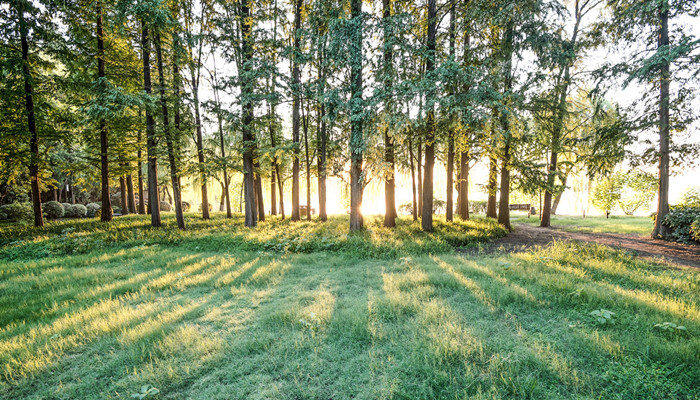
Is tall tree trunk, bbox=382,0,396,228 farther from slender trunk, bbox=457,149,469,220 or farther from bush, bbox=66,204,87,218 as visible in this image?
bush, bbox=66,204,87,218

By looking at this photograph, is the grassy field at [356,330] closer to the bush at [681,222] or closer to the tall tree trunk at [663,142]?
the bush at [681,222]

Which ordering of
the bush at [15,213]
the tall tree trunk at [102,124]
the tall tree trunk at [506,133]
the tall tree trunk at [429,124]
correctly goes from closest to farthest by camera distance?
the tall tree trunk at [429,124] < the tall tree trunk at [506,133] < the tall tree trunk at [102,124] < the bush at [15,213]

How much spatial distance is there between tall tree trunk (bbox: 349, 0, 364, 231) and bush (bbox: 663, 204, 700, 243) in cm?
1336

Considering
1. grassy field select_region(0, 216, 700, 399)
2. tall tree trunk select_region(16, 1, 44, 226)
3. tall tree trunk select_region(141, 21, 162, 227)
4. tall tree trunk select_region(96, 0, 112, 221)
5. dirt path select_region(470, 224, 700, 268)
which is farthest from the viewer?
tall tree trunk select_region(96, 0, 112, 221)

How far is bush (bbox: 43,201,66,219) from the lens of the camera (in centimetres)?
1966

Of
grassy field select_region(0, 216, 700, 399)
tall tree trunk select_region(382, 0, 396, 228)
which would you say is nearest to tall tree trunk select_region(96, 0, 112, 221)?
grassy field select_region(0, 216, 700, 399)

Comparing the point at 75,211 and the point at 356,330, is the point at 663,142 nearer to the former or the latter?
the point at 356,330

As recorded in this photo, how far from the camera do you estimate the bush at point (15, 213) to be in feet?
56.2

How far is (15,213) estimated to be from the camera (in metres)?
17.5

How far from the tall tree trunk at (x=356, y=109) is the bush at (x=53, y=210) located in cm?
2524

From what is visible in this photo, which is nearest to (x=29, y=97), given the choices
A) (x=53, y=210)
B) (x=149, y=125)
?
(x=149, y=125)

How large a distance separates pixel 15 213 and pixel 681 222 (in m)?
38.4

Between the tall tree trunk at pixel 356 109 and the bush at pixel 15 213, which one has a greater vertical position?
the tall tree trunk at pixel 356 109

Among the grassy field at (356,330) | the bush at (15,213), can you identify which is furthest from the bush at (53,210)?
the grassy field at (356,330)
